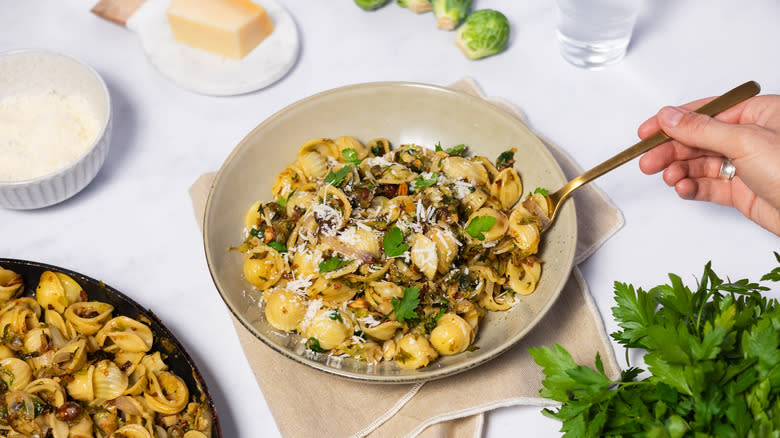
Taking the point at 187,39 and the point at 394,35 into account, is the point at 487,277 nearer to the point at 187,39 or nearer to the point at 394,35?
the point at 394,35

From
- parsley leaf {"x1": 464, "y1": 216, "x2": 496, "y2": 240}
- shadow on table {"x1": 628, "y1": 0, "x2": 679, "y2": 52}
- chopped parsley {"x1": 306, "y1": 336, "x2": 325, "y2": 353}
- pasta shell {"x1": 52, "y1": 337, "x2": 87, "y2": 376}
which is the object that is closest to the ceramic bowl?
chopped parsley {"x1": 306, "y1": 336, "x2": 325, "y2": 353}

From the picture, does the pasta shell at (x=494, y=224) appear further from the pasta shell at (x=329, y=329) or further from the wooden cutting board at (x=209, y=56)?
the wooden cutting board at (x=209, y=56)

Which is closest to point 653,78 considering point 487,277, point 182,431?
point 487,277

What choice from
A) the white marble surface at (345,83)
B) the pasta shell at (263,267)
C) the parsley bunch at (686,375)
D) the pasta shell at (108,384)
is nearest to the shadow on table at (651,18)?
the white marble surface at (345,83)

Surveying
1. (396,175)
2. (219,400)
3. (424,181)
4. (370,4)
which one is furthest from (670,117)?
(219,400)

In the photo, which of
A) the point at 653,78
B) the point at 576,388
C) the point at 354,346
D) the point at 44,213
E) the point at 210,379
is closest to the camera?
the point at 576,388

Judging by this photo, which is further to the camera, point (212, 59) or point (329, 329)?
point (212, 59)

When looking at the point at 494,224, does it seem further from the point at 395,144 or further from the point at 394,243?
the point at 395,144
